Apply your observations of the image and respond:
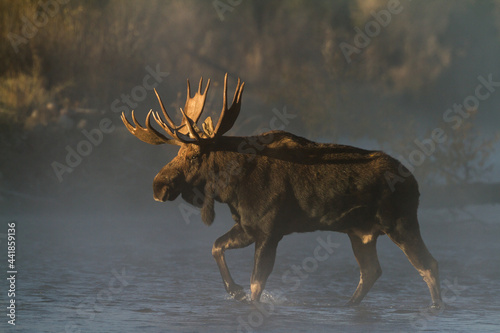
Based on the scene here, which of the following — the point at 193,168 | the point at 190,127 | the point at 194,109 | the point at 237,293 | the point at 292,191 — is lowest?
the point at 237,293

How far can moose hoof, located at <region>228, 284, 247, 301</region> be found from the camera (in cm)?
1089

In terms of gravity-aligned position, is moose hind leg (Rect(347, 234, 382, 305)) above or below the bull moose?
below

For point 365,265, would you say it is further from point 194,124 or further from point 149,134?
point 149,134

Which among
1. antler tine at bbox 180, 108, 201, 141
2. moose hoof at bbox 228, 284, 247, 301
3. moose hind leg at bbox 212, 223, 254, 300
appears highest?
antler tine at bbox 180, 108, 201, 141

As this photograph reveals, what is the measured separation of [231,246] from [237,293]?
24.1 inches

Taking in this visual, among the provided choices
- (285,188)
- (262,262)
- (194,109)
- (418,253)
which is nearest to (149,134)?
(194,109)

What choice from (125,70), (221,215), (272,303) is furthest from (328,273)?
(125,70)

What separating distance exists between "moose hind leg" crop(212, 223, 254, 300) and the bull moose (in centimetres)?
2

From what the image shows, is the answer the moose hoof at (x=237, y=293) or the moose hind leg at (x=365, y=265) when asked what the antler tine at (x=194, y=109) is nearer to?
the moose hoof at (x=237, y=293)

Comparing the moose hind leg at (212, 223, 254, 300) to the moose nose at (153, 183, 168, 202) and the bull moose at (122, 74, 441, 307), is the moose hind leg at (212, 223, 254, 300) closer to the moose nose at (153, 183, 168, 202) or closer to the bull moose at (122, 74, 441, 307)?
the bull moose at (122, 74, 441, 307)

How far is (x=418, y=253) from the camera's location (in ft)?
34.6

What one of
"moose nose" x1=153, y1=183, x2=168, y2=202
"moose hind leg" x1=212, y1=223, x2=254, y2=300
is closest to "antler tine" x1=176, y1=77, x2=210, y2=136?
"moose nose" x1=153, y1=183, x2=168, y2=202

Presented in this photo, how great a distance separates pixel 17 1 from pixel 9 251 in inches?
425

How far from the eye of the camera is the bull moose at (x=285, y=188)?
10.4m
